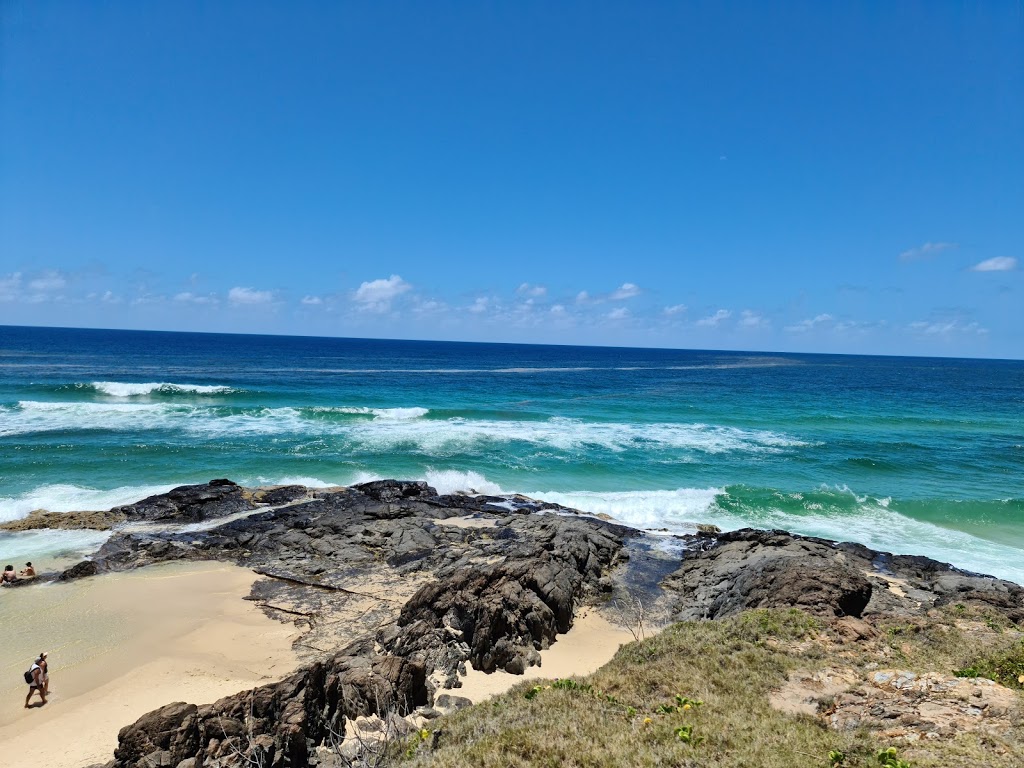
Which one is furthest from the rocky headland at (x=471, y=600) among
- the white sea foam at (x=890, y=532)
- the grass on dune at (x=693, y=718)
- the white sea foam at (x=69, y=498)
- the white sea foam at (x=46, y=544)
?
the white sea foam at (x=890, y=532)

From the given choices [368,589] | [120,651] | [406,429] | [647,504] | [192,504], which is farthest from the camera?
[406,429]

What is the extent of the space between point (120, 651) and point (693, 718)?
38.9ft

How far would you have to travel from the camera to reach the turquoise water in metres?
22.3

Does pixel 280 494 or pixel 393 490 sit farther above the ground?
pixel 393 490

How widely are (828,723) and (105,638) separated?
14.3m

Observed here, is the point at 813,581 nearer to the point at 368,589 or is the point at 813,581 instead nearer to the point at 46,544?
the point at 368,589

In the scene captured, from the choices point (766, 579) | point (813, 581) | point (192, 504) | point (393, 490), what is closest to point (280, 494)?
point (192, 504)

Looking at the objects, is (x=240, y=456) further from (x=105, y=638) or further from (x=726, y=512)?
(x=726, y=512)

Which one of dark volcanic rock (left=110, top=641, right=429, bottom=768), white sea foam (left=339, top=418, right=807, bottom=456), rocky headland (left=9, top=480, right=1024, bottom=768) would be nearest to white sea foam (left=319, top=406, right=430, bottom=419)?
white sea foam (left=339, top=418, right=807, bottom=456)

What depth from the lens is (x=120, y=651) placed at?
11.5 meters

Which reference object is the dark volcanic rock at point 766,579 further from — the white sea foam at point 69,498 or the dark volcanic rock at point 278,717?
the white sea foam at point 69,498

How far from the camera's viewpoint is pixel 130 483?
76.5ft

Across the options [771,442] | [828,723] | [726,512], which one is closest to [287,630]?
[828,723]

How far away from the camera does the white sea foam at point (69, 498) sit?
19.5 meters
